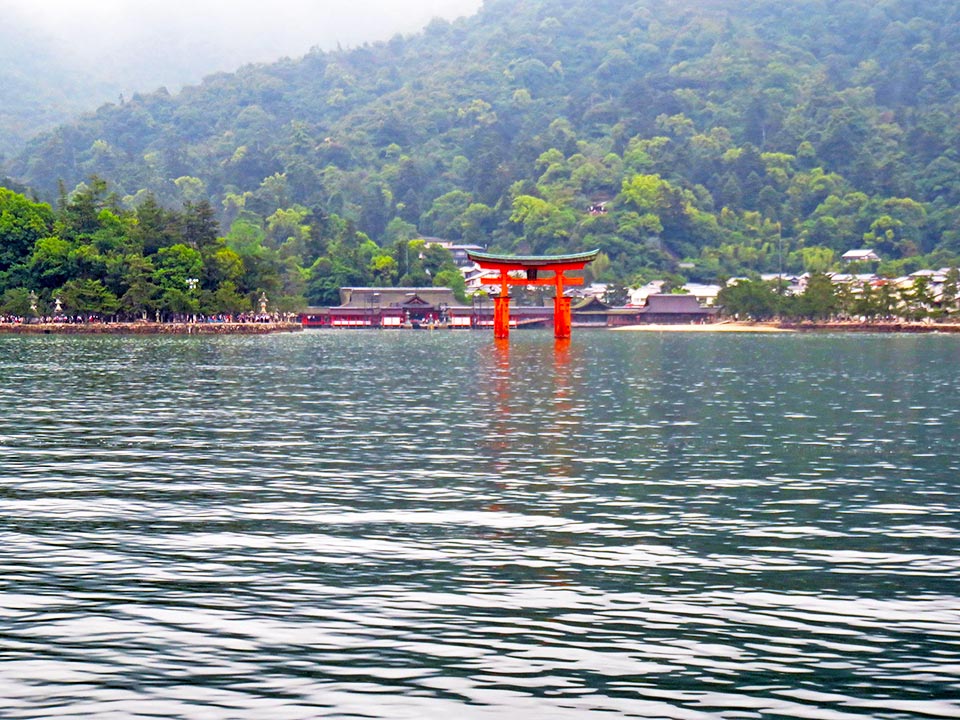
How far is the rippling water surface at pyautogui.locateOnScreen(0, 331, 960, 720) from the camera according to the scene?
10125 millimetres

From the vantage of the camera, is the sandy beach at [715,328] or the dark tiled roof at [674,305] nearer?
the sandy beach at [715,328]

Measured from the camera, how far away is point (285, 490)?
1961 centimetres

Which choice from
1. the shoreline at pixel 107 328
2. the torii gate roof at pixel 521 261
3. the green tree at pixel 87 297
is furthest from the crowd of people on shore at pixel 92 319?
the torii gate roof at pixel 521 261

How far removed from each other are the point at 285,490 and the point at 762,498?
7035mm

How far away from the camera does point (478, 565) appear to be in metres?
14.3

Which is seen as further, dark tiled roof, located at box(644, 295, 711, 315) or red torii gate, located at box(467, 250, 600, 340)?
dark tiled roof, located at box(644, 295, 711, 315)

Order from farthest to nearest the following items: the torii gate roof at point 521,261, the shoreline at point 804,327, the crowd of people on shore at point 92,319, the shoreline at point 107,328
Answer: the shoreline at point 804,327 → the crowd of people on shore at point 92,319 → the shoreline at point 107,328 → the torii gate roof at point 521,261

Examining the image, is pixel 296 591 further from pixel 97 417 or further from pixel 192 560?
pixel 97 417

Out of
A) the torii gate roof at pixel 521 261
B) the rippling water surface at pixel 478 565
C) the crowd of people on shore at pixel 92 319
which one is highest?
the torii gate roof at pixel 521 261

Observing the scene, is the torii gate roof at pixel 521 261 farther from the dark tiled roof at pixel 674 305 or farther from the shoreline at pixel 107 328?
the dark tiled roof at pixel 674 305

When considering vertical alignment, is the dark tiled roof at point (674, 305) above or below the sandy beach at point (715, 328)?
above

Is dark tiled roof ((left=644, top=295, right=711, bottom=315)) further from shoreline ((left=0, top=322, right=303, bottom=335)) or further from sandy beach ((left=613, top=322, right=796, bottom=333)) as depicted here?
shoreline ((left=0, top=322, right=303, bottom=335))

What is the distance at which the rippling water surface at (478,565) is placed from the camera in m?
10.1

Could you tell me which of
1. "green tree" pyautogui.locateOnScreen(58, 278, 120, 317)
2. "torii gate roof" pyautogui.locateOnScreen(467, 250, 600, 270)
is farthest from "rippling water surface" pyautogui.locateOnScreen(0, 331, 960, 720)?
"green tree" pyautogui.locateOnScreen(58, 278, 120, 317)
